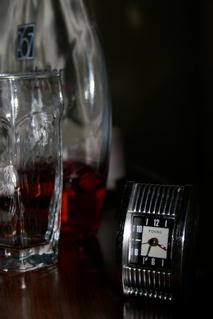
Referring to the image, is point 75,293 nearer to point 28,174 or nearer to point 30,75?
point 28,174

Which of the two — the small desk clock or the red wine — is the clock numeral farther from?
the red wine

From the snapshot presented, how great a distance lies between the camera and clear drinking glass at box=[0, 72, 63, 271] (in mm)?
947

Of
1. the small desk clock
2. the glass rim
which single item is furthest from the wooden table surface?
the glass rim

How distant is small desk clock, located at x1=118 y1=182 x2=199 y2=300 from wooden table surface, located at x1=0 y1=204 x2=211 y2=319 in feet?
0.08

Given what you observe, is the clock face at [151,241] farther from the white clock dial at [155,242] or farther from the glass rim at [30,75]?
the glass rim at [30,75]

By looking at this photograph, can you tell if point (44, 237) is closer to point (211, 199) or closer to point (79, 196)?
point (79, 196)

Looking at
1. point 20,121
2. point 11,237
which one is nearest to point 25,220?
point 11,237

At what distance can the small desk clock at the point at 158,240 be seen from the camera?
0.80m

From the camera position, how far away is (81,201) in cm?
108

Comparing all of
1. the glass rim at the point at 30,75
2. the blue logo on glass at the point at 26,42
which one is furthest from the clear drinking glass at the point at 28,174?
the blue logo on glass at the point at 26,42

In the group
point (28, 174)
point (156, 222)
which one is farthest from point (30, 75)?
point (156, 222)

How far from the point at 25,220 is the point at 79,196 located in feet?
0.47

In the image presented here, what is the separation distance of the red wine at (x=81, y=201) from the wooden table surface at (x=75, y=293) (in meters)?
0.05

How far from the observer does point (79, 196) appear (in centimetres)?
108
